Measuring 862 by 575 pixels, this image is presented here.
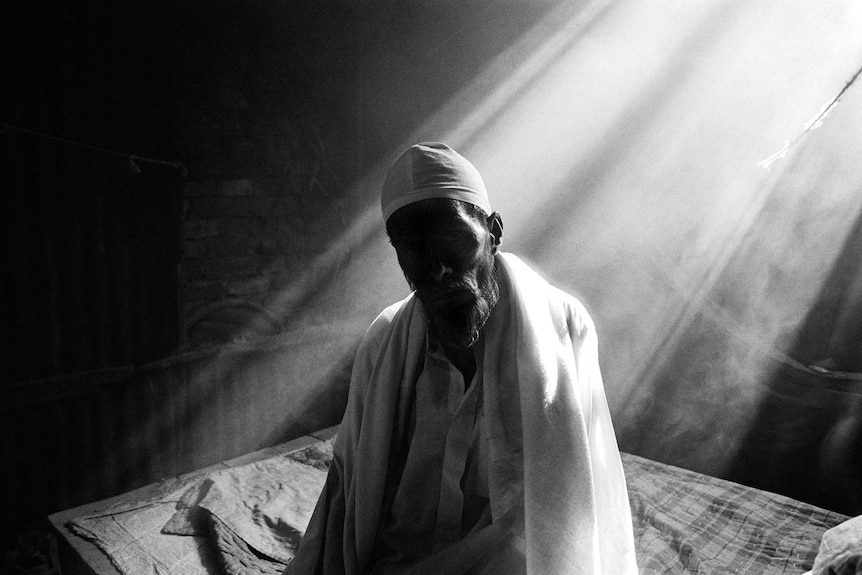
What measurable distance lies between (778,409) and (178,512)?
382 cm

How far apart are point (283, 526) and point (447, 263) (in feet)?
5.87

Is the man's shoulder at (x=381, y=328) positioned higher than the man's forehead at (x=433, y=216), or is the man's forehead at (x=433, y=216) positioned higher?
the man's forehead at (x=433, y=216)

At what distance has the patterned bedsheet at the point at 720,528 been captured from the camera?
2.44 metres

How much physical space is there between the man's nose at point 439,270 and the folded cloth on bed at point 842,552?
52.0 inches

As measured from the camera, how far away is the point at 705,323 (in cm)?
422

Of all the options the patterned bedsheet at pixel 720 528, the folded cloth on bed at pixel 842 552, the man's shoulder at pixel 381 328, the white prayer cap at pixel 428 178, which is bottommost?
the patterned bedsheet at pixel 720 528

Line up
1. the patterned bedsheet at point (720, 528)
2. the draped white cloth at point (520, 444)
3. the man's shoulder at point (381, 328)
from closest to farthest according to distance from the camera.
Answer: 1. the draped white cloth at point (520, 444)
2. the man's shoulder at point (381, 328)
3. the patterned bedsheet at point (720, 528)

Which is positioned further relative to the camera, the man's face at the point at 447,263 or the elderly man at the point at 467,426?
the man's face at the point at 447,263

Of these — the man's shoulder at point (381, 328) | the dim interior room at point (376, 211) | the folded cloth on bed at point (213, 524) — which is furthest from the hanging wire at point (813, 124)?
the folded cloth on bed at point (213, 524)

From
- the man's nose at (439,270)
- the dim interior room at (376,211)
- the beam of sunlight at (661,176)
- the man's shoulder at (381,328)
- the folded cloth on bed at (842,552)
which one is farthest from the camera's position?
the beam of sunlight at (661,176)

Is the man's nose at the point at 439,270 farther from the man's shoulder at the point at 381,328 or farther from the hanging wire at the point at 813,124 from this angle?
the hanging wire at the point at 813,124

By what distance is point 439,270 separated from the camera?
74.0 inches

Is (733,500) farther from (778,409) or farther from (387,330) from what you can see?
(387,330)

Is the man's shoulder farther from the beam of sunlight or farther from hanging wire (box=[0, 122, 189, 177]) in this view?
the beam of sunlight
